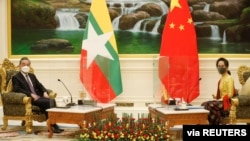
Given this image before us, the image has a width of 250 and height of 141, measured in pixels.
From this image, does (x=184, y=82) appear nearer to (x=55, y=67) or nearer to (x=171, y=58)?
(x=171, y=58)

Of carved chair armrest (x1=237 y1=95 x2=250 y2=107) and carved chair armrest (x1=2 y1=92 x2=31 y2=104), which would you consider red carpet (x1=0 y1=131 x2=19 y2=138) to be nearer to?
carved chair armrest (x1=2 y1=92 x2=31 y2=104)

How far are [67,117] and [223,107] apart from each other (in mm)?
2511

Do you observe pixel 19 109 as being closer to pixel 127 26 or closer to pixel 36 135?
pixel 36 135

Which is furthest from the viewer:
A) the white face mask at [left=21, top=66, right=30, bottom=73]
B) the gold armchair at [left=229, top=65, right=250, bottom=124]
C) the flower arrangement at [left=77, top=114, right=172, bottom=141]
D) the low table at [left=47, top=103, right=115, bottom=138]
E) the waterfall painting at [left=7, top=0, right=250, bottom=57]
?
the waterfall painting at [left=7, top=0, right=250, bottom=57]

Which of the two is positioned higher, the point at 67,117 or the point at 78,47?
the point at 78,47

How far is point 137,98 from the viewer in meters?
9.45

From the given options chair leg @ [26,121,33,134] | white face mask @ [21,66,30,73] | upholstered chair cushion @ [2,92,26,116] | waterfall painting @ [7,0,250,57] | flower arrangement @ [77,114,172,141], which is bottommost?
chair leg @ [26,121,33,134]

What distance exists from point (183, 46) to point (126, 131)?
12.6ft

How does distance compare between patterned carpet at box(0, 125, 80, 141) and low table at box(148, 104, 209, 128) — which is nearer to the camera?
low table at box(148, 104, 209, 128)

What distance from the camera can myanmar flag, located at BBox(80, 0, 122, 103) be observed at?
355 inches

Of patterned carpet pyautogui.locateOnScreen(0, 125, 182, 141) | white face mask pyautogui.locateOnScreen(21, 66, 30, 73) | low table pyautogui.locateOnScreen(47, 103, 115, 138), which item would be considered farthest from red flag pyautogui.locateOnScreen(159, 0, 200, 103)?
white face mask pyautogui.locateOnScreen(21, 66, 30, 73)

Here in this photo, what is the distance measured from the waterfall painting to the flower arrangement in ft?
13.0

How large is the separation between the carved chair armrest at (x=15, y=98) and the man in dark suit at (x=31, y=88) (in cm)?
17

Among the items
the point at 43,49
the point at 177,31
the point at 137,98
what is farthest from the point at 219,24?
the point at 43,49
